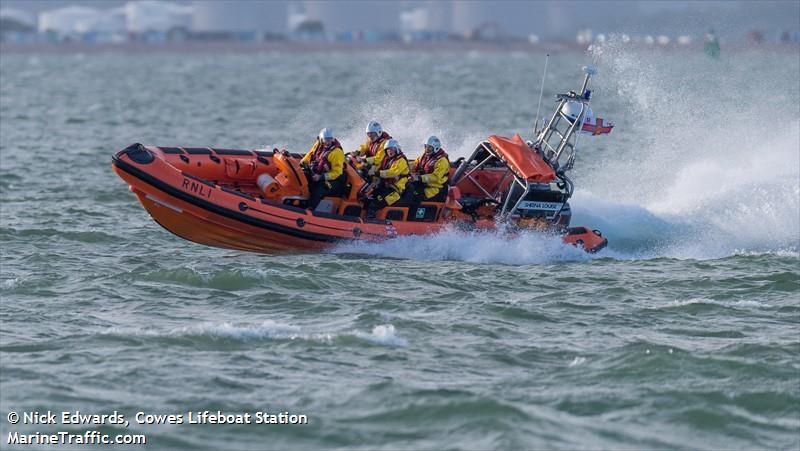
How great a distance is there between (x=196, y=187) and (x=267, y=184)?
130 cm

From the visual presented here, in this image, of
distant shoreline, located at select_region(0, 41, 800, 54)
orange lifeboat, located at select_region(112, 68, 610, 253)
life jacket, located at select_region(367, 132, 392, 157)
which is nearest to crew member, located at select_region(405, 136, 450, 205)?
orange lifeboat, located at select_region(112, 68, 610, 253)

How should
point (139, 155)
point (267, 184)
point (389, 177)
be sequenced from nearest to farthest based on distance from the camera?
point (139, 155)
point (389, 177)
point (267, 184)

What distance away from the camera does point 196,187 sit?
15312 mm

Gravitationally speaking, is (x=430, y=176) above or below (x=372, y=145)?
below

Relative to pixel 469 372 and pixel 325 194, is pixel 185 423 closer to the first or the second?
pixel 469 372

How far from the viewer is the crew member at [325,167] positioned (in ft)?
53.0

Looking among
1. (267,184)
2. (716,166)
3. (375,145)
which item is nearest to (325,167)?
(267,184)

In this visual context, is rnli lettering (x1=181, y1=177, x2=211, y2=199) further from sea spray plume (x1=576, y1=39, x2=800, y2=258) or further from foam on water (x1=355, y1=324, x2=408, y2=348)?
sea spray plume (x1=576, y1=39, x2=800, y2=258)

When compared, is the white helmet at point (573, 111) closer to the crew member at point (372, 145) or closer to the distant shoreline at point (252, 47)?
the crew member at point (372, 145)

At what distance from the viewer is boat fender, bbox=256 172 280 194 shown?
16.4 metres

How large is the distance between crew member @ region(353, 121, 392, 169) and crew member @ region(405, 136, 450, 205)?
1.88 ft

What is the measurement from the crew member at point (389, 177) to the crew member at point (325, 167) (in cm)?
47

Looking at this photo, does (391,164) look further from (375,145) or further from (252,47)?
(252,47)

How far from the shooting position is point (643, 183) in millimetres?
21984
